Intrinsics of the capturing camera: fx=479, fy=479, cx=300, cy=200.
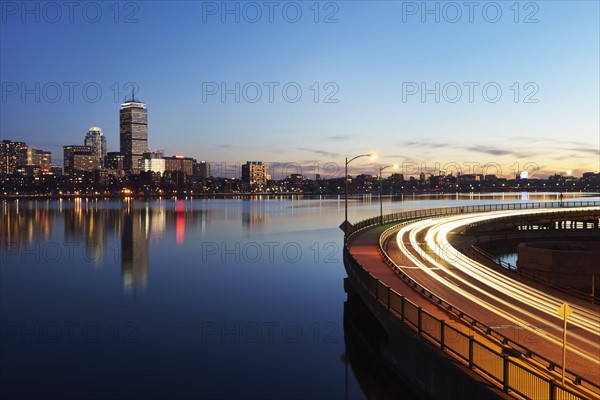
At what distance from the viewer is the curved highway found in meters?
15.7

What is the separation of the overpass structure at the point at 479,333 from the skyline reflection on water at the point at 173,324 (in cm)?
464

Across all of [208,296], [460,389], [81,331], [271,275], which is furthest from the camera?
[271,275]

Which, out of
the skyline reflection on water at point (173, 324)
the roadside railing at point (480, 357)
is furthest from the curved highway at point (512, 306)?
the skyline reflection on water at point (173, 324)

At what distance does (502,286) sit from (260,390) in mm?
14978

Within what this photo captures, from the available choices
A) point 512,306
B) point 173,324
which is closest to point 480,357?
point 512,306

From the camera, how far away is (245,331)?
1169 inches

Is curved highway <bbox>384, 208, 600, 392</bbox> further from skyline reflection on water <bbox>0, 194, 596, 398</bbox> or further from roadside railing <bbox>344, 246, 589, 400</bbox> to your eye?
skyline reflection on water <bbox>0, 194, 596, 398</bbox>

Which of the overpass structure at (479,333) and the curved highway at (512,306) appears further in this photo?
the curved highway at (512,306)

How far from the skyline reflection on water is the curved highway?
20.5 feet

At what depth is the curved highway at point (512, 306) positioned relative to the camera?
15688mm

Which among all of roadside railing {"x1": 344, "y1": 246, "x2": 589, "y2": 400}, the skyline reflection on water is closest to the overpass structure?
roadside railing {"x1": 344, "y1": 246, "x2": 589, "y2": 400}

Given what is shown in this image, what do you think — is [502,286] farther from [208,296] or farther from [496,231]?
[496,231]

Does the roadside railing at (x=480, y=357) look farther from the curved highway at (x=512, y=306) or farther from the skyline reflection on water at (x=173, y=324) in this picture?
the skyline reflection on water at (x=173, y=324)

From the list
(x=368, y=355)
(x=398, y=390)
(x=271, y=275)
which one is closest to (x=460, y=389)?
(x=398, y=390)
